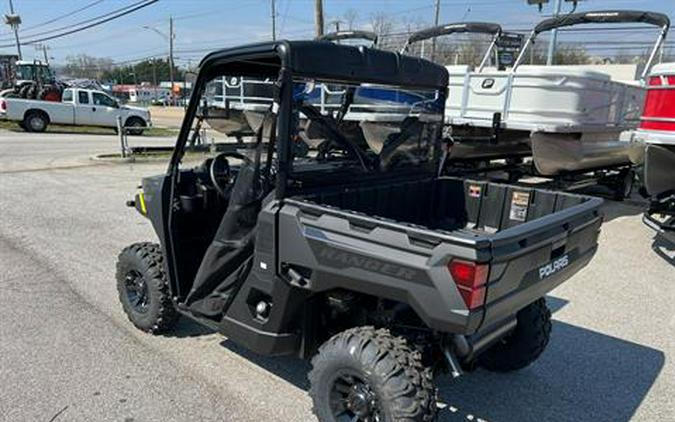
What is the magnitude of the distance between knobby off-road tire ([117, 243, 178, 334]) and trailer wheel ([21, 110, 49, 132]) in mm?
19906

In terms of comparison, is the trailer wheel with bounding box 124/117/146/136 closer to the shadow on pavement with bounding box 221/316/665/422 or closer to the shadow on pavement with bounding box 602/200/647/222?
the shadow on pavement with bounding box 602/200/647/222

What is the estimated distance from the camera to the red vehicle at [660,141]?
19.5 feet

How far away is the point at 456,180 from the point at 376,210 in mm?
744

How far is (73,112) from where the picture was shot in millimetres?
21188

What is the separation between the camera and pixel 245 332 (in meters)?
3.00

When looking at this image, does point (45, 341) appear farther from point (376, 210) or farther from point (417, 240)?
point (417, 240)

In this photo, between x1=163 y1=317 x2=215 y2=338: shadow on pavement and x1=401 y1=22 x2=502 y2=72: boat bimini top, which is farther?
x1=401 y1=22 x2=502 y2=72: boat bimini top

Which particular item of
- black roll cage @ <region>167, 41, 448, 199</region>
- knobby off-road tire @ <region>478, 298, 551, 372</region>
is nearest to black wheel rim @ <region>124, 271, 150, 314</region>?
black roll cage @ <region>167, 41, 448, 199</region>

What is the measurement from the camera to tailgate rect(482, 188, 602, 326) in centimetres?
225

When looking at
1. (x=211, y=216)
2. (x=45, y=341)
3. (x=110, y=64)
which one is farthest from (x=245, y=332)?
(x=110, y=64)

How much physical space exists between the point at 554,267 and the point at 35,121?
22650 mm

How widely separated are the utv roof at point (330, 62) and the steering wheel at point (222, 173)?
22.0 inches

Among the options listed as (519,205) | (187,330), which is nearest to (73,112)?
(187,330)

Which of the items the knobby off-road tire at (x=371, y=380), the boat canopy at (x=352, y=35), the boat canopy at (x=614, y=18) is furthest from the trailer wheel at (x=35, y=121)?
the knobby off-road tire at (x=371, y=380)
